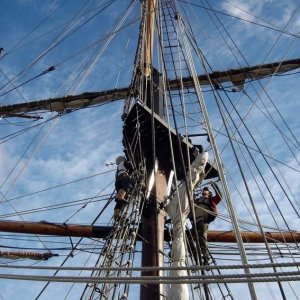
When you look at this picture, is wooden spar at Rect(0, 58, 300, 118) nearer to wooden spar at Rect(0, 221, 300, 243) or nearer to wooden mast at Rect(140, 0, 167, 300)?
wooden mast at Rect(140, 0, 167, 300)

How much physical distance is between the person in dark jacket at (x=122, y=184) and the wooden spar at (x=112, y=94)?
3.79m

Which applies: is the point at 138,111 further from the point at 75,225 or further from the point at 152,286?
the point at 152,286

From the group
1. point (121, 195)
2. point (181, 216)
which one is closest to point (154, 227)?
point (121, 195)

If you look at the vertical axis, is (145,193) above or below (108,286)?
above

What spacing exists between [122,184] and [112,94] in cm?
491

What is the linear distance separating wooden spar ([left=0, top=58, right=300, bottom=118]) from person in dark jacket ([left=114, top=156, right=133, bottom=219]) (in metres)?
3.79

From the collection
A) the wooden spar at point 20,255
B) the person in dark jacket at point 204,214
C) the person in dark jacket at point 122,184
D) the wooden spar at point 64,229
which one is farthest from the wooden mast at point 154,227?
the wooden spar at point 20,255

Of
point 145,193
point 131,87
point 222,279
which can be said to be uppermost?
point 131,87

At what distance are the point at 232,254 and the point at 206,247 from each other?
0.66m

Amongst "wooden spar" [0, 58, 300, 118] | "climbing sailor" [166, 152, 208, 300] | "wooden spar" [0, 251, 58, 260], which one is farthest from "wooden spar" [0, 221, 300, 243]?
"wooden spar" [0, 58, 300, 118]

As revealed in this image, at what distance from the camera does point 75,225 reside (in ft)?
24.8

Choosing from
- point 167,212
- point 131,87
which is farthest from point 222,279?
point 131,87

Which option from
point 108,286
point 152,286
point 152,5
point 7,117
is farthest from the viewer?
point 7,117

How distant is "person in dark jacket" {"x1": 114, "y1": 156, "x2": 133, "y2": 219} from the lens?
21.6ft
